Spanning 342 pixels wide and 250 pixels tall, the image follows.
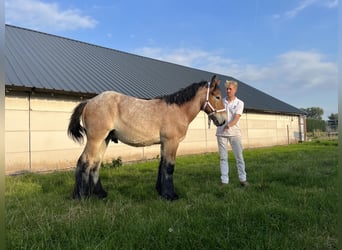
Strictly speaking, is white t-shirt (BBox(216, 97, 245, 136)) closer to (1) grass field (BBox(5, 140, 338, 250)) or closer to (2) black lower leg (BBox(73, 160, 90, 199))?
(1) grass field (BBox(5, 140, 338, 250))

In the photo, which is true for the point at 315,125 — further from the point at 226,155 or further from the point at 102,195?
the point at 102,195

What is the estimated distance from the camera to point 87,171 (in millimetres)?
5059

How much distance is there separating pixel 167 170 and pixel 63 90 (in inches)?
254

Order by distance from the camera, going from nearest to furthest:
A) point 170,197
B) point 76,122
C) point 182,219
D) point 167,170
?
point 182,219 → point 170,197 → point 167,170 → point 76,122

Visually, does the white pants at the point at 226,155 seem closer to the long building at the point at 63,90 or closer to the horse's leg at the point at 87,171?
the horse's leg at the point at 87,171

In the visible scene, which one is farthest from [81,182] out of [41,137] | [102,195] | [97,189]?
[41,137]

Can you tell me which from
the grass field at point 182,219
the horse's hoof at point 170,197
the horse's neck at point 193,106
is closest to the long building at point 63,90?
the grass field at point 182,219

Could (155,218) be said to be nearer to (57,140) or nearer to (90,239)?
(90,239)

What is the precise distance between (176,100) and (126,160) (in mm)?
7179

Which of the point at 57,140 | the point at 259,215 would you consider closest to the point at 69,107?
the point at 57,140

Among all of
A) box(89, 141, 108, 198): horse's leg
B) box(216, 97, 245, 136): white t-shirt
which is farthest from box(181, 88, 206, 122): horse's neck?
box(89, 141, 108, 198): horse's leg

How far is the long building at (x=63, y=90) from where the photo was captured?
9.27 meters

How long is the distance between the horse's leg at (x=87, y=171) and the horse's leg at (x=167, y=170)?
1.10 m

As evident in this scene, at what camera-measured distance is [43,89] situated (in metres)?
9.52
